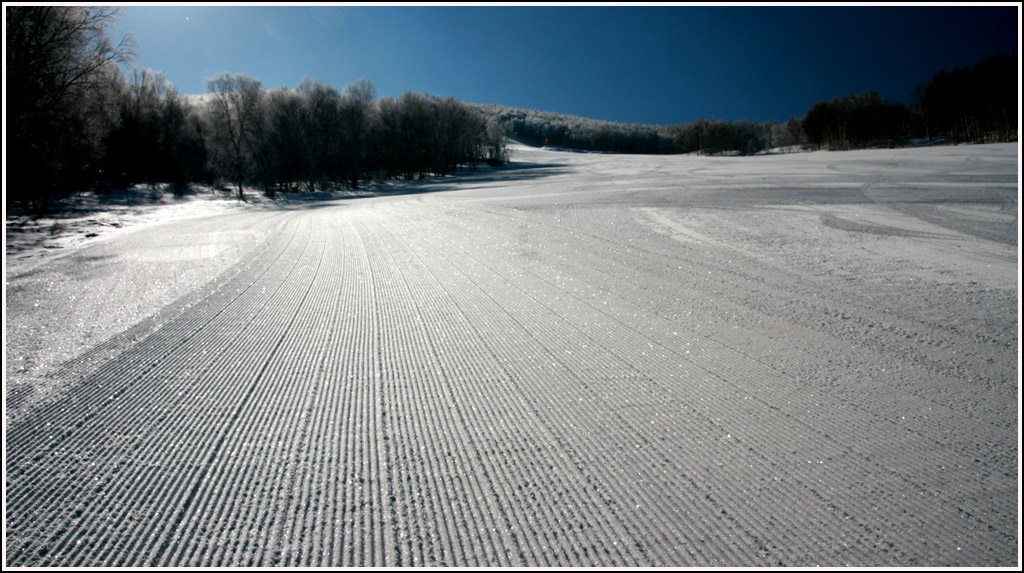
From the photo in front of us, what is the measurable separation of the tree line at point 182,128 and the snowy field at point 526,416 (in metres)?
13.2

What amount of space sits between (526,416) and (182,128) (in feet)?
166

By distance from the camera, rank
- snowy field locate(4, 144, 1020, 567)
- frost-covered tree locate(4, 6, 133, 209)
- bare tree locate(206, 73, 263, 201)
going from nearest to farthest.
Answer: snowy field locate(4, 144, 1020, 567), frost-covered tree locate(4, 6, 133, 209), bare tree locate(206, 73, 263, 201)

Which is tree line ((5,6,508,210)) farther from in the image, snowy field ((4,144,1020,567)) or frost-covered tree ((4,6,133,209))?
snowy field ((4,144,1020,567))

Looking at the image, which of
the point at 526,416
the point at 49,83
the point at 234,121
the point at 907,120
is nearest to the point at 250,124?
the point at 234,121

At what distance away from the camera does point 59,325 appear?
3.81 meters

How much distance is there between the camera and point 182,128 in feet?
132

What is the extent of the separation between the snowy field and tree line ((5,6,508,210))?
43.4ft

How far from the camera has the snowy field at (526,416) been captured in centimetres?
165

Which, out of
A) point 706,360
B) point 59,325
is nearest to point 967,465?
point 706,360

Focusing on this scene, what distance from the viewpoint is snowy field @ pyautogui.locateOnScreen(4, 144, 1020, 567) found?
1.65 metres

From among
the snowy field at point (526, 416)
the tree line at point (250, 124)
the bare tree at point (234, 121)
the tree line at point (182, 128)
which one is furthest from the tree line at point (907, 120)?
the bare tree at point (234, 121)

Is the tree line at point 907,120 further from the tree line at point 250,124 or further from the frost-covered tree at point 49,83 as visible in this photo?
the frost-covered tree at point 49,83

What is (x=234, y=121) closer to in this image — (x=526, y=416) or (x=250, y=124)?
(x=250, y=124)

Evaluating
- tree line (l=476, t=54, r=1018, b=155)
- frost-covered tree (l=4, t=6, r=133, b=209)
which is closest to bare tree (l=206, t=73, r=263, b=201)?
frost-covered tree (l=4, t=6, r=133, b=209)
